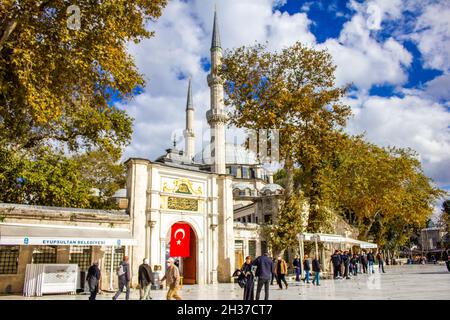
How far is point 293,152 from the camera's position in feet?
69.7

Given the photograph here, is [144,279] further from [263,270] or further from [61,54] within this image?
[61,54]

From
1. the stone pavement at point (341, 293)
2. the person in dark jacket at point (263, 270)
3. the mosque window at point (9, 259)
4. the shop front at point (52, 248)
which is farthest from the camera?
the mosque window at point (9, 259)

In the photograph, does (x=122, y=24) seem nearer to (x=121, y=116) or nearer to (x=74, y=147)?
(x=121, y=116)

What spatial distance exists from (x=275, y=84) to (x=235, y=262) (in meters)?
9.87

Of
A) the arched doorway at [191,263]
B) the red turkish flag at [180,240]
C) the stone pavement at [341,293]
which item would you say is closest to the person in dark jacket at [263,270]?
the stone pavement at [341,293]

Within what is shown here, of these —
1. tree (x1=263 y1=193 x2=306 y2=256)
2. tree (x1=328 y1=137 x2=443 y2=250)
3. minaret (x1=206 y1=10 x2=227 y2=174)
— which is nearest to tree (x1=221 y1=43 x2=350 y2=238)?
tree (x1=263 y1=193 x2=306 y2=256)

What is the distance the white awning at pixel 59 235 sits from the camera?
12.9 m

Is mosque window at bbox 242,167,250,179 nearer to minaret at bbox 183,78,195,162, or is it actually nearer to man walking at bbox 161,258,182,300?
minaret at bbox 183,78,195,162

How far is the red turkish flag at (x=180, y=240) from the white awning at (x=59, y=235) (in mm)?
3890

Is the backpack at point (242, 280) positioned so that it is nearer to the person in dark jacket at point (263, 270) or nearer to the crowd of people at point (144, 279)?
the person in dark jacket at point (263, 270)

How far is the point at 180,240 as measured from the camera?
19516 mm

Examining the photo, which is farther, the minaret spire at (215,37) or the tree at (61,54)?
Result: the minaret spire at (215,37)

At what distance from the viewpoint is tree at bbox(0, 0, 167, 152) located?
33.6 ft
